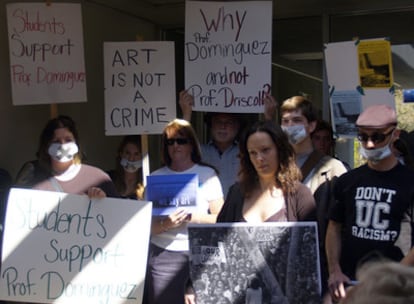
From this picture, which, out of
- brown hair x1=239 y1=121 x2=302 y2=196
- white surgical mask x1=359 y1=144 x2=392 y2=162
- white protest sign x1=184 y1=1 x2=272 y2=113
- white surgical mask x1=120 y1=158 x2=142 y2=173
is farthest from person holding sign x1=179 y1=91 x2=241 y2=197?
white surgical mask x1=359 y1=144 x2=392 y2=162

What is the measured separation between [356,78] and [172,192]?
4.70 ft

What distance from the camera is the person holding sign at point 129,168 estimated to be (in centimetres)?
427

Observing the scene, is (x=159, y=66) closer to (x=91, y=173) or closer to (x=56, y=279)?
(x=91, y=173)

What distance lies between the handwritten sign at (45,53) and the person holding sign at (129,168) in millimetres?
483

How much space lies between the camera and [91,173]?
3266mm

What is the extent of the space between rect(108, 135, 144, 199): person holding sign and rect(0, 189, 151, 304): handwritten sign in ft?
3.92

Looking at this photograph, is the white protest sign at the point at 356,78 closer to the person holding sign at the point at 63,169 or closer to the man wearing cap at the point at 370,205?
the man wearing cap at the point at 370,205

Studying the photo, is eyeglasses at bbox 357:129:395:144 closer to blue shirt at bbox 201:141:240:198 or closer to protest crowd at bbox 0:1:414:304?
protest crowd at bbox 0:1:414:304

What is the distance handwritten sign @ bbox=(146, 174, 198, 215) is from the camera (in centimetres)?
303

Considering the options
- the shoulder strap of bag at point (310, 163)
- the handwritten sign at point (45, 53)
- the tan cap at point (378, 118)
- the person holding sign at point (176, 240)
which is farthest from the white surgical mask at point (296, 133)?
the handwritten sign at point (45, 53)

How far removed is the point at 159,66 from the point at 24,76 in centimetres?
94

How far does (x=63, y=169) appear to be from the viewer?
330 cm

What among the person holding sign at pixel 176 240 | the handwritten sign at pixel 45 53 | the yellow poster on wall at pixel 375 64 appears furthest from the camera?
the handwritten sign at pixel 45 53

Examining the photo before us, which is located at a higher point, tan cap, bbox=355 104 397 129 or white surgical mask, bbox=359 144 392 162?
tan cap, bbox=355 104 397 129
